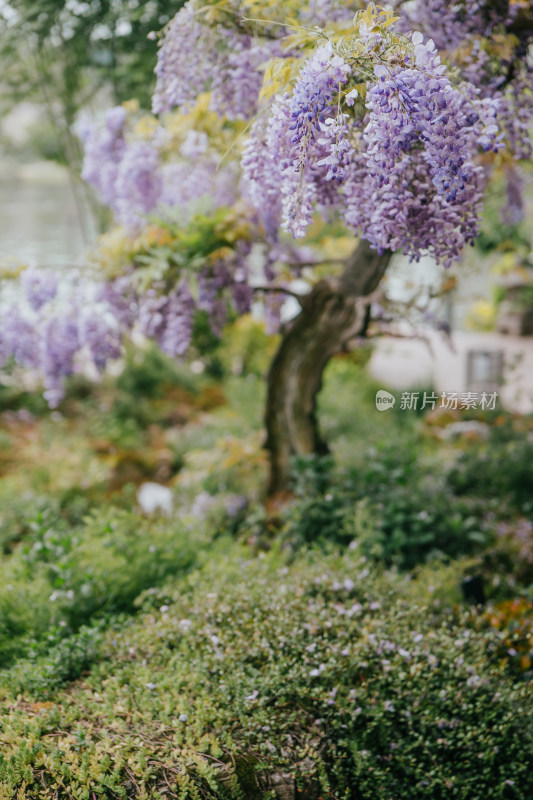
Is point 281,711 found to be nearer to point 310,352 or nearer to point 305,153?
point 305,153

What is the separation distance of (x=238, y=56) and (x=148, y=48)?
264cm

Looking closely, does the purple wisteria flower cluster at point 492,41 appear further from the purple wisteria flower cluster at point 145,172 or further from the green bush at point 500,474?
the green bush at point 500,474

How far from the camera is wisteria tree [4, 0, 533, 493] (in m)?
1.78

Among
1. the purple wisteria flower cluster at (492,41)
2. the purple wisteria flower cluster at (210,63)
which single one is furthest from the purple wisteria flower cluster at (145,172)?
the purple wisteria flower cluster at (492,41)

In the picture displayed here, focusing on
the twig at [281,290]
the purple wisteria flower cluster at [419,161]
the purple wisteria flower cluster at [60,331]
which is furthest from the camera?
the purple wisteria flower cluster at [60,331]

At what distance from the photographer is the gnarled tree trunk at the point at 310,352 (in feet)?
10.6

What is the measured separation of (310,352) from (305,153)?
1.67m

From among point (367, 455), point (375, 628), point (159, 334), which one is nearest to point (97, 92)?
point (159, 334)

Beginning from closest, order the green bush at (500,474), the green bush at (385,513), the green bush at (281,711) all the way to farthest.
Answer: the green bush at (281,711), the green bush at (385,513), the green bush at (500,474)

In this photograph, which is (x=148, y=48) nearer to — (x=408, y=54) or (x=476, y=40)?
(x=476, y=40)

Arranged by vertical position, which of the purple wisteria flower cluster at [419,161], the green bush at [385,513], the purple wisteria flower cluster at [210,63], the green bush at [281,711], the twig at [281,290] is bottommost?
the green bush at [281,711]

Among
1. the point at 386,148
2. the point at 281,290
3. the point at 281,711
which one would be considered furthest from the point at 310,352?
the point at 281,711

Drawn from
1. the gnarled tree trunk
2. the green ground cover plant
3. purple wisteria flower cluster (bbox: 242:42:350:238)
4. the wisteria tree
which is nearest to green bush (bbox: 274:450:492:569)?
the green ground cover plant

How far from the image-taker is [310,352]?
3.47 m
